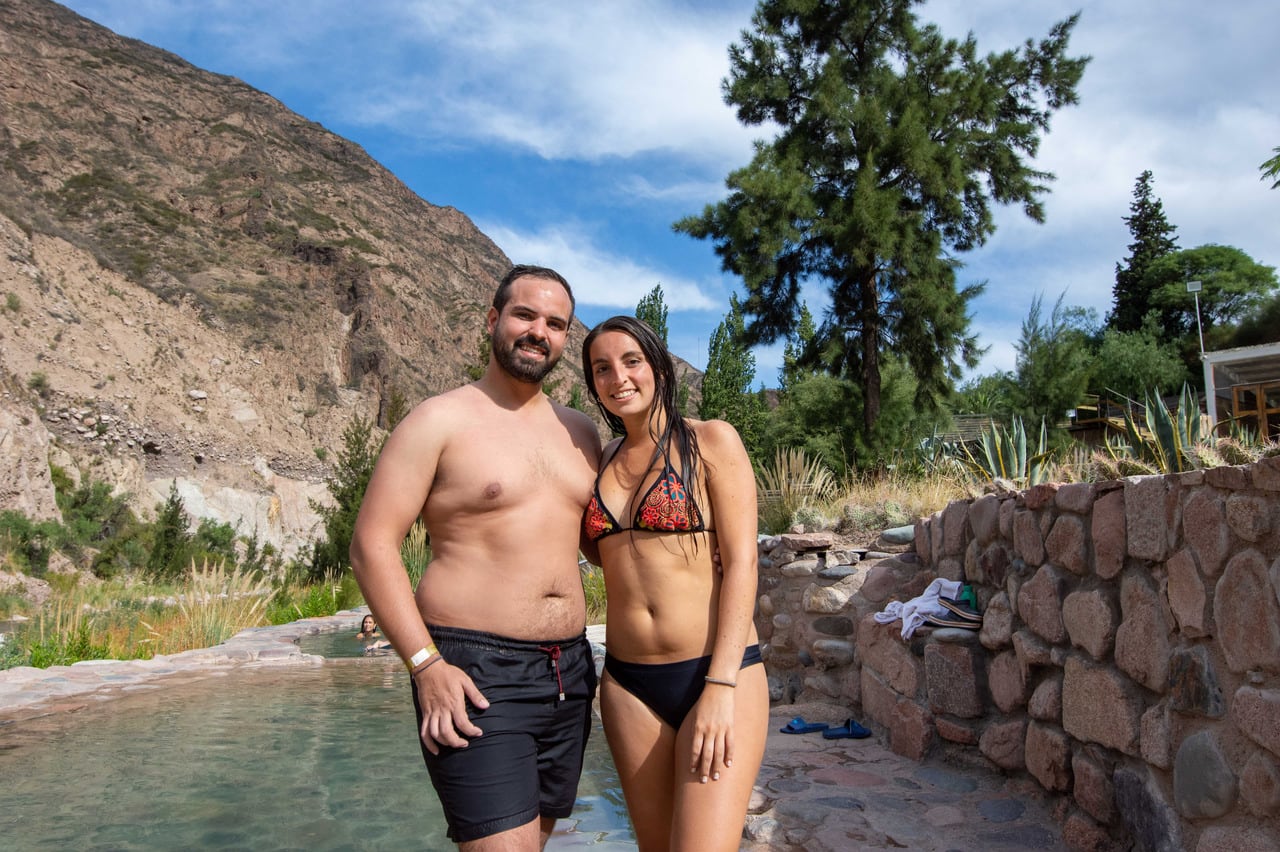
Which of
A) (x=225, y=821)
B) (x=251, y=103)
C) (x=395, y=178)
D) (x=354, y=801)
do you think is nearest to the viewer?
(x=225, y=821)

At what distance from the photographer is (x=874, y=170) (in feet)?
46.2

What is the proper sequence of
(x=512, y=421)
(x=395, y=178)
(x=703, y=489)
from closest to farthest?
(x=703, y=489) < (x=512, y=421) < (x=395, y=178)

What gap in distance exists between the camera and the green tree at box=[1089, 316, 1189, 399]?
3547 cm

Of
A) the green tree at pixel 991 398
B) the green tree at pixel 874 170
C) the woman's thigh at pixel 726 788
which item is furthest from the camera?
the green tree at pixel 991 398

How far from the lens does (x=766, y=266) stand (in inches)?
582

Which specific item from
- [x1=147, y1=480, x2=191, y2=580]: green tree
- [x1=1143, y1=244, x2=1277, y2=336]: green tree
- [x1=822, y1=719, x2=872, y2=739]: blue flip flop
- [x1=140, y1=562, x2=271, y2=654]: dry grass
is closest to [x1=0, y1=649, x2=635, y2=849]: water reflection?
[x1=822, y1=719, x2=872, y2=739]: blue flip flop

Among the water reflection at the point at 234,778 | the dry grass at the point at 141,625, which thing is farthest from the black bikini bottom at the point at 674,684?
the dry grass at the point at 141,625

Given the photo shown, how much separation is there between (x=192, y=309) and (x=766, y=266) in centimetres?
2655

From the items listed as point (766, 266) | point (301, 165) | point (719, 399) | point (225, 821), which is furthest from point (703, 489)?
point (301, 165)

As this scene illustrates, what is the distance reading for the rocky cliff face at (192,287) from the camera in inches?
950

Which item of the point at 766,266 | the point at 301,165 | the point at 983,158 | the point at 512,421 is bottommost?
the point at 512,421

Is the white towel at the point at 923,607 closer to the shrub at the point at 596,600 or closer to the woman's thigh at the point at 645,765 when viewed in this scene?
the woman's thigh at the point at 645,765

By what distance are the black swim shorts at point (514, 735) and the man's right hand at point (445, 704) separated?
3 centimetres

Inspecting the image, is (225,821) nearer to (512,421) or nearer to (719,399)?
(512,421)
